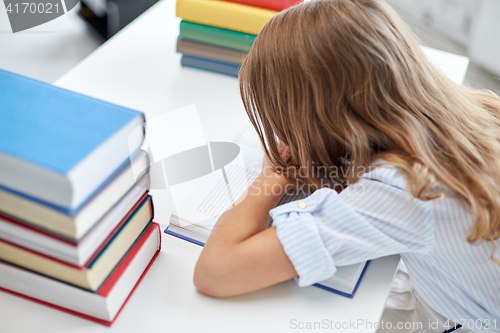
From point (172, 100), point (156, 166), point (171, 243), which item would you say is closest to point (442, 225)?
point (171, 243)

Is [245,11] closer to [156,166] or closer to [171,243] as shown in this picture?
[156,166]

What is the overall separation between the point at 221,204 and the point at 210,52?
1.75ft

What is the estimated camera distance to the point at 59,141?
47 centimetres

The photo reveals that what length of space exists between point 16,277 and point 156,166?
0.34 metres

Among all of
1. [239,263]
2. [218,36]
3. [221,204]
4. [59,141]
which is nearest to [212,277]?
[239,263]

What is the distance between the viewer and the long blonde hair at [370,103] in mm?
625

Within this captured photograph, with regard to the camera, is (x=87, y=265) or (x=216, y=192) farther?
(x=216, y=192)

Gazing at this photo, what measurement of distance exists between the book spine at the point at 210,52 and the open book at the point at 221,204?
36 centimetres

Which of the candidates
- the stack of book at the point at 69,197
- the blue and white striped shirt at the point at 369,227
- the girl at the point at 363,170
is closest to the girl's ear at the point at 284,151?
the girl at the point at 363,170

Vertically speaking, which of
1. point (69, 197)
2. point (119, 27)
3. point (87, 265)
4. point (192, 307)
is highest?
point (69, 197)

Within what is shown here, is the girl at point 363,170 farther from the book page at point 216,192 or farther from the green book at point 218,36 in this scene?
the green book at point 218,36
